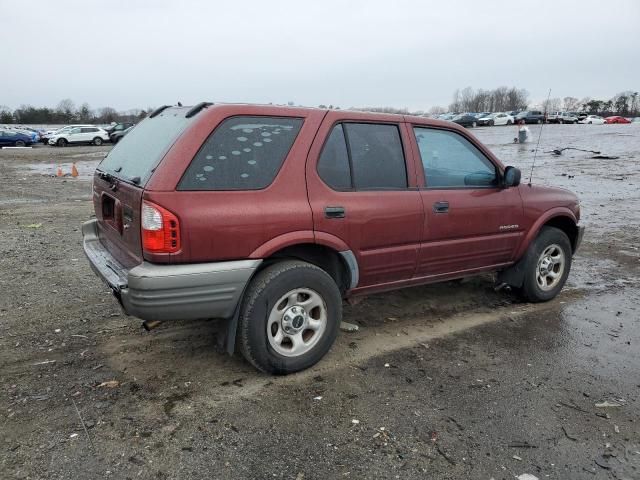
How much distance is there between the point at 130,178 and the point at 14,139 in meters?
40.1

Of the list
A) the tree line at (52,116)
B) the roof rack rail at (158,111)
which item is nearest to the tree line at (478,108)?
the tree line at (52,116)

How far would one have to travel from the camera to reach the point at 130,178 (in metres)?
3.48

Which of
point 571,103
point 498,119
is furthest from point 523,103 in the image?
point 498,119

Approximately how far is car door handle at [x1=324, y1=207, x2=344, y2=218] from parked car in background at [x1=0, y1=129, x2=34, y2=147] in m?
40.2

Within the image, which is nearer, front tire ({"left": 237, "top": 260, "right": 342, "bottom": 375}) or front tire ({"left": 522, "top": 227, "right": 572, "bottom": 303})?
front tire ({"left": 237, "top": 260, "right": 342, "bottom": 375})

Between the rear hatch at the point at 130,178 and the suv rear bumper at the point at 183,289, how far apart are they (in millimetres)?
221

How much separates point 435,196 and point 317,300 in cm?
135

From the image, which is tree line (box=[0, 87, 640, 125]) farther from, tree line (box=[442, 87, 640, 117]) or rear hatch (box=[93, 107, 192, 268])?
rear hatch (box=[93, 107, 192, 268])

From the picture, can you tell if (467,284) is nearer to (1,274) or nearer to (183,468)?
(183,468)

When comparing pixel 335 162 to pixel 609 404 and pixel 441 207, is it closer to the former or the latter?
pixel 441 207

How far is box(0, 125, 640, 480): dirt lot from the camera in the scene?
276 centimetres

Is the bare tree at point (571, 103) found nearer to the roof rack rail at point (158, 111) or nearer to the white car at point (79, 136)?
the white car at point (79, 136)

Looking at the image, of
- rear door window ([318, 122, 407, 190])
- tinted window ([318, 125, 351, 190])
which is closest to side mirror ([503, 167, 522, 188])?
rear door window ([318, 122, 407, 190])

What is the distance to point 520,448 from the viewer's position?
2.90 metres
